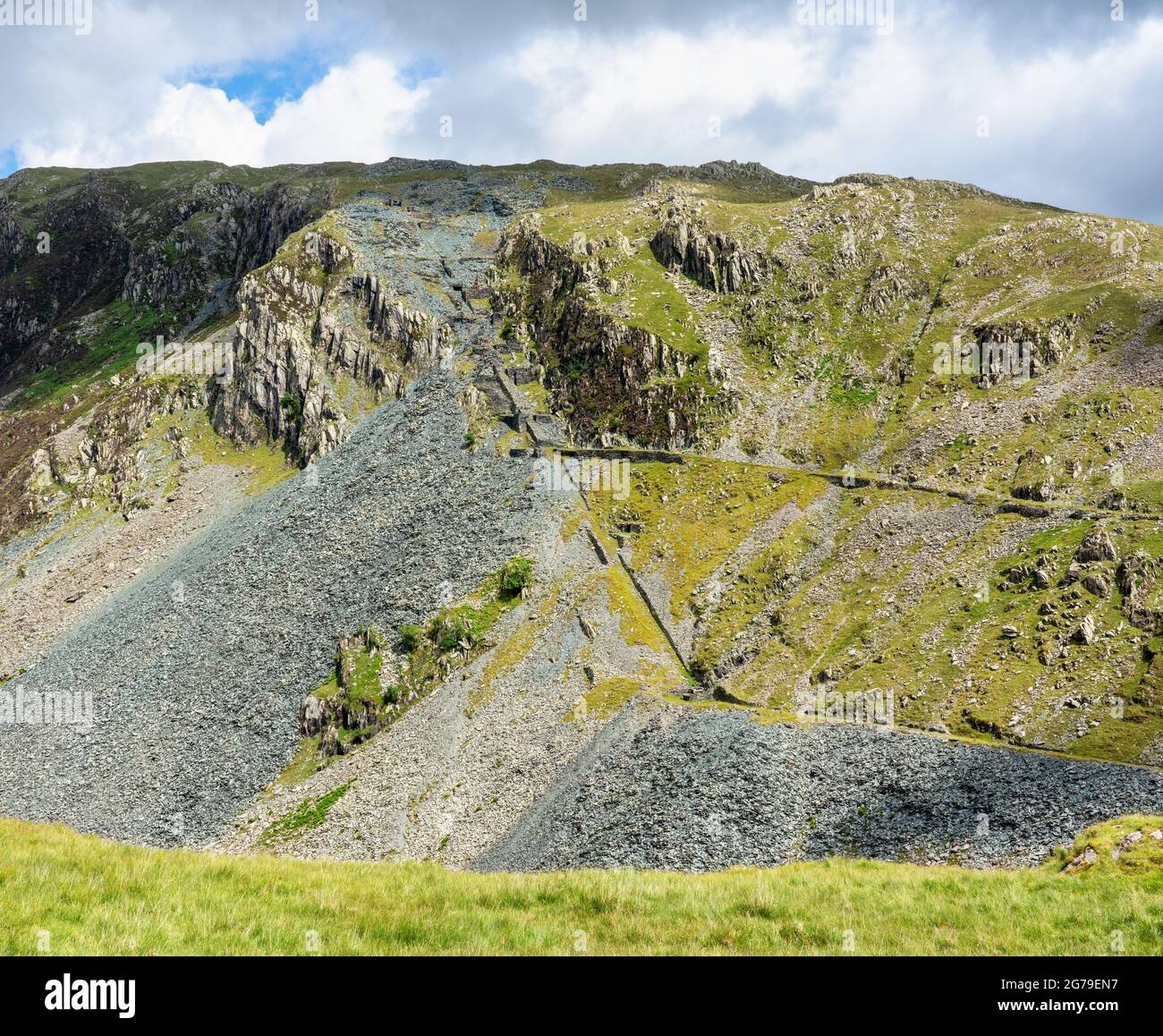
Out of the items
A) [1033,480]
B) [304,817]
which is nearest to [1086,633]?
[1033,480]

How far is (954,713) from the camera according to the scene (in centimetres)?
6412

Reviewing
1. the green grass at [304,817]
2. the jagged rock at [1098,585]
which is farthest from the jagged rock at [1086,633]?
the green grass at [304,817]

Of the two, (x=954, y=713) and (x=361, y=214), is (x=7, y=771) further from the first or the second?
(x=361, y=214)

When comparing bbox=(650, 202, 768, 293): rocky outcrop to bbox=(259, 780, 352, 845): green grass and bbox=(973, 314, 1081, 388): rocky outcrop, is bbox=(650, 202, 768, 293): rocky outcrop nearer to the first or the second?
bbox=(973, 314, 1081, 388): rocky outcrop

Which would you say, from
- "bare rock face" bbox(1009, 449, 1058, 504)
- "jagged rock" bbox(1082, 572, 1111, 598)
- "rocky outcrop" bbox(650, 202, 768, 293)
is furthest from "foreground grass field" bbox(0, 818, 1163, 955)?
"rocky outcrop" bbox(650, 202, 768, 293)

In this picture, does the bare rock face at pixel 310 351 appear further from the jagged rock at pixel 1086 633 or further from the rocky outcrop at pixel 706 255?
the jagged rock at pixel 1086 633

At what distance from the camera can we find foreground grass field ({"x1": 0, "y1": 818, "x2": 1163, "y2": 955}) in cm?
1572

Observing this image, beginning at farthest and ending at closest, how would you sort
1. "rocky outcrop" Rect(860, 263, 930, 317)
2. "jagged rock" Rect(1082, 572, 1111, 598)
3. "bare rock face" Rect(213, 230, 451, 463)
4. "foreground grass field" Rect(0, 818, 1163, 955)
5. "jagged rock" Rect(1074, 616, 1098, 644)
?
"bare rock face" Rect(213, 230, 451, 463), "rocky outcrop" Rect(860, 263, 930, 317), "jagged rock" Rect(1082, 572, 1111, 598), "jagged rock" Rect(1074, 616, 1098, 644), "foreground grass field" Rect(0, 818, 1163, 955)

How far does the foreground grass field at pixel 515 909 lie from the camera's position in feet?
51.6

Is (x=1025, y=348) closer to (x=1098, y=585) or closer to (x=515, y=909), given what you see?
(x=1098, y=585)

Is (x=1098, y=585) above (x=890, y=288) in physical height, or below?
below

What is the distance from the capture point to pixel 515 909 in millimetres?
19125
